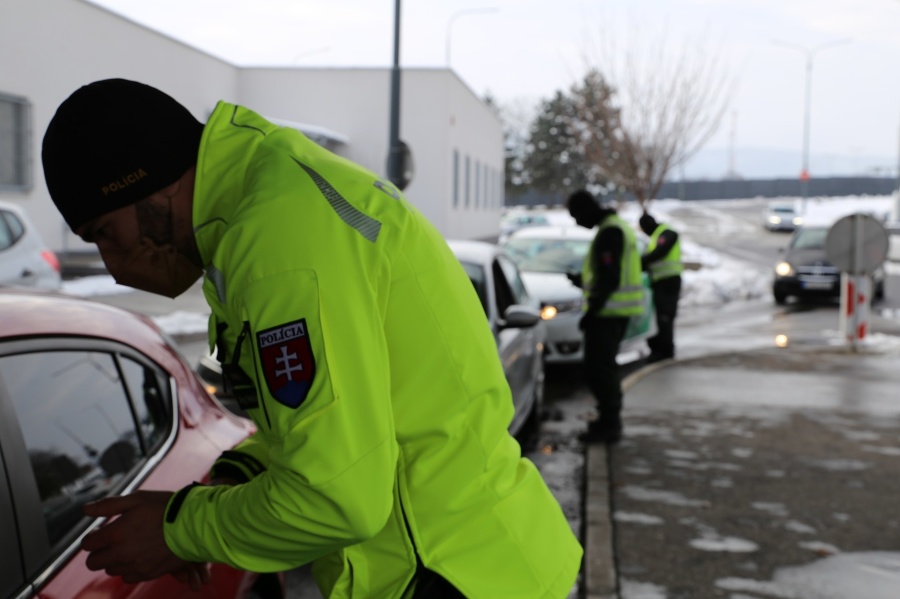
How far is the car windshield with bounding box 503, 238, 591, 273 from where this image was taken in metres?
12.4

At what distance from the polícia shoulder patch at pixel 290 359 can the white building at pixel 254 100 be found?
7078 mm

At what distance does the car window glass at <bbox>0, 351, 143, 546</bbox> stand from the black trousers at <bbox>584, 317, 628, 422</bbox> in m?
5.21

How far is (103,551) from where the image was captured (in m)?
1.64

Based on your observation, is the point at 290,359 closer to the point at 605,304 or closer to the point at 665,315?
the point at 605,304

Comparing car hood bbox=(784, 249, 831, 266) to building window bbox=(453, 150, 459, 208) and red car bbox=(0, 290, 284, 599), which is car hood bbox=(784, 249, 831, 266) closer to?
building window bbox=(453, 150, 459, 208)

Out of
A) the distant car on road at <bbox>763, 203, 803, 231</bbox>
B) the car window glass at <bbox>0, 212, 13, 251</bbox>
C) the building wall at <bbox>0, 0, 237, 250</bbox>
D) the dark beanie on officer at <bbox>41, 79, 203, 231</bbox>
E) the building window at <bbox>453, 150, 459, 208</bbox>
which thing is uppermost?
the building wall at <bbox>0, 0, 237, 250</bbox>

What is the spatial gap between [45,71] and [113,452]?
Answer: 58.7ft

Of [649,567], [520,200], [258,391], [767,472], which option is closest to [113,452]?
[258,391]

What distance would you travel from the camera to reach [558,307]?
11.0 meters

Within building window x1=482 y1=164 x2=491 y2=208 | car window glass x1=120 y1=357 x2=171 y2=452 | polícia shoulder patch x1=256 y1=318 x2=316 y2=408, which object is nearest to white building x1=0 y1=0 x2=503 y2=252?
building window x1=482 y1=164 x2=491 y2=208

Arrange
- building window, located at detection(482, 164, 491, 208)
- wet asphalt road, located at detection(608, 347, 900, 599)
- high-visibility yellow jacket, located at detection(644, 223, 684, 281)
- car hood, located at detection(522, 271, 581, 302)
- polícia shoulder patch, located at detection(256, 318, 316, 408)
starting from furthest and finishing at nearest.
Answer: building window, located at detection(482, 164, 491, 208)
high-visibility yellow jacket, located at detection(644, 223, 684, 281)
car hood, located at detection(522, 271, 581, 302)
wet asphalt road, located at detection(608, 347, 900, 599)
polícia shoulder patch, located at detection(256, 318, 316, 408)

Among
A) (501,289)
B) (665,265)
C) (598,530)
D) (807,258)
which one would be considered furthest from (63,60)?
(598,530)

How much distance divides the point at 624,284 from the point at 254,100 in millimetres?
24980

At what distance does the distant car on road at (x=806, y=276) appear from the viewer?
766 inches
